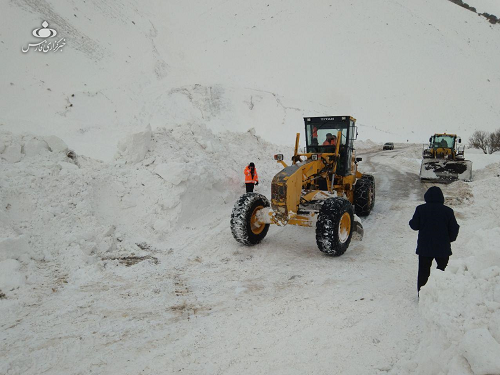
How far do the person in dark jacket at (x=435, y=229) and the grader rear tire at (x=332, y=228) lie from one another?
1658 mm

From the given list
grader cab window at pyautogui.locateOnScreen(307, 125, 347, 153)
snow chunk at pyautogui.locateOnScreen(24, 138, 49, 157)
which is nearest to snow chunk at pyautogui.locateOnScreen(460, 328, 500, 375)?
grader cab window at pyautogui.locateOnScreen(307, 125, 347, 153)

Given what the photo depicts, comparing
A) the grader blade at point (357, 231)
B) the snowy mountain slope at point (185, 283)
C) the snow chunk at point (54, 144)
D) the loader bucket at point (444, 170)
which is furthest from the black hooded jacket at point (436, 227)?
the loader bucket at point (444, 170)

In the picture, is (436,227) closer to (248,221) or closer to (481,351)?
(481,351)

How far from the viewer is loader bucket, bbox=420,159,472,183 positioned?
46.6 feet

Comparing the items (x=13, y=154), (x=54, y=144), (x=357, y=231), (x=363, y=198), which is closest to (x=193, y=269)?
(x=357, y=231)

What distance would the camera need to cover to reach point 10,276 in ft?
15.9

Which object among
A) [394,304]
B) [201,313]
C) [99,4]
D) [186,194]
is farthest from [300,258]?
[99,4]

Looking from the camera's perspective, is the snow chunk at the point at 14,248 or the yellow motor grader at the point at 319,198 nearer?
the snow chunk at the point at 14,248

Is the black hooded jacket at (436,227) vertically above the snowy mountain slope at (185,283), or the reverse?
the black hooded jacket at (436,227)

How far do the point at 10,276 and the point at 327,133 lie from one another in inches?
258

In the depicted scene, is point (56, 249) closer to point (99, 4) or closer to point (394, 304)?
point (394, 304)

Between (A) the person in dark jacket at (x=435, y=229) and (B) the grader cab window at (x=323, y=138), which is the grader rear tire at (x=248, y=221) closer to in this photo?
(B) the grader cab window at (x=323, y=138)

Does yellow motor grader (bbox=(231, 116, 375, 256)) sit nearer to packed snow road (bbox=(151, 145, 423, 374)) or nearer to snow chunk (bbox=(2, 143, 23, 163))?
packed snow road (bbox=(151, 145, 423, 374))

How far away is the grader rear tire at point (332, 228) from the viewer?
5910 mm
